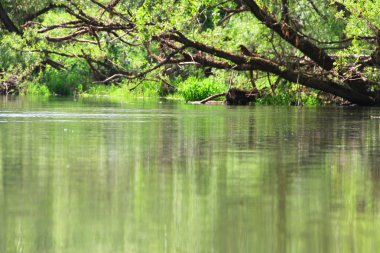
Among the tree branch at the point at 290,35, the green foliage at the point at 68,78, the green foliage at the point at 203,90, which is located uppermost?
the tree branch at the point at 290,35

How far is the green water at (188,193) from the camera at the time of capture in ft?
17.9

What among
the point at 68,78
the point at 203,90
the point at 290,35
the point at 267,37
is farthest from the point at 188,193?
the point at 68,78

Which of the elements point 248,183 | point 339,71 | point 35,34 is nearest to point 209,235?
point 248,183

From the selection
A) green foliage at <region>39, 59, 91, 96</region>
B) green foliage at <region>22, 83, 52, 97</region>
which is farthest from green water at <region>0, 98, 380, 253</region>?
green foliage at <region>39, 59, 91, 96</region>

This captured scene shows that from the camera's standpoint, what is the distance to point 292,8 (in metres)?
27.5

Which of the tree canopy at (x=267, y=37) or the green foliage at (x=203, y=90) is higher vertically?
the tree canopy at (x=267, y=37)

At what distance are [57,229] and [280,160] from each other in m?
4.85

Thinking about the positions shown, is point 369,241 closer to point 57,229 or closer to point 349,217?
point 349,217

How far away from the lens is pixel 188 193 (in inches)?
292

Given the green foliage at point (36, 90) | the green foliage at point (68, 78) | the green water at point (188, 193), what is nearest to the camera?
the green water at point (188, 193)

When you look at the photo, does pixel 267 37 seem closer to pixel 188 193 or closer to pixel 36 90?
pixel 188 193

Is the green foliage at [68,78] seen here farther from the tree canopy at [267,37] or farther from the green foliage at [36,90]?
the tree canopy at [267,37]

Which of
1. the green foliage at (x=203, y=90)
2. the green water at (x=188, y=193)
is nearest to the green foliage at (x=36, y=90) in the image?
the green foliage at (x=203, y=90)

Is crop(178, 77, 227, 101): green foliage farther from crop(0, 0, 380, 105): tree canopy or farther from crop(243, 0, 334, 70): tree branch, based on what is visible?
crop(243, 0, 334, 70): tree branch
